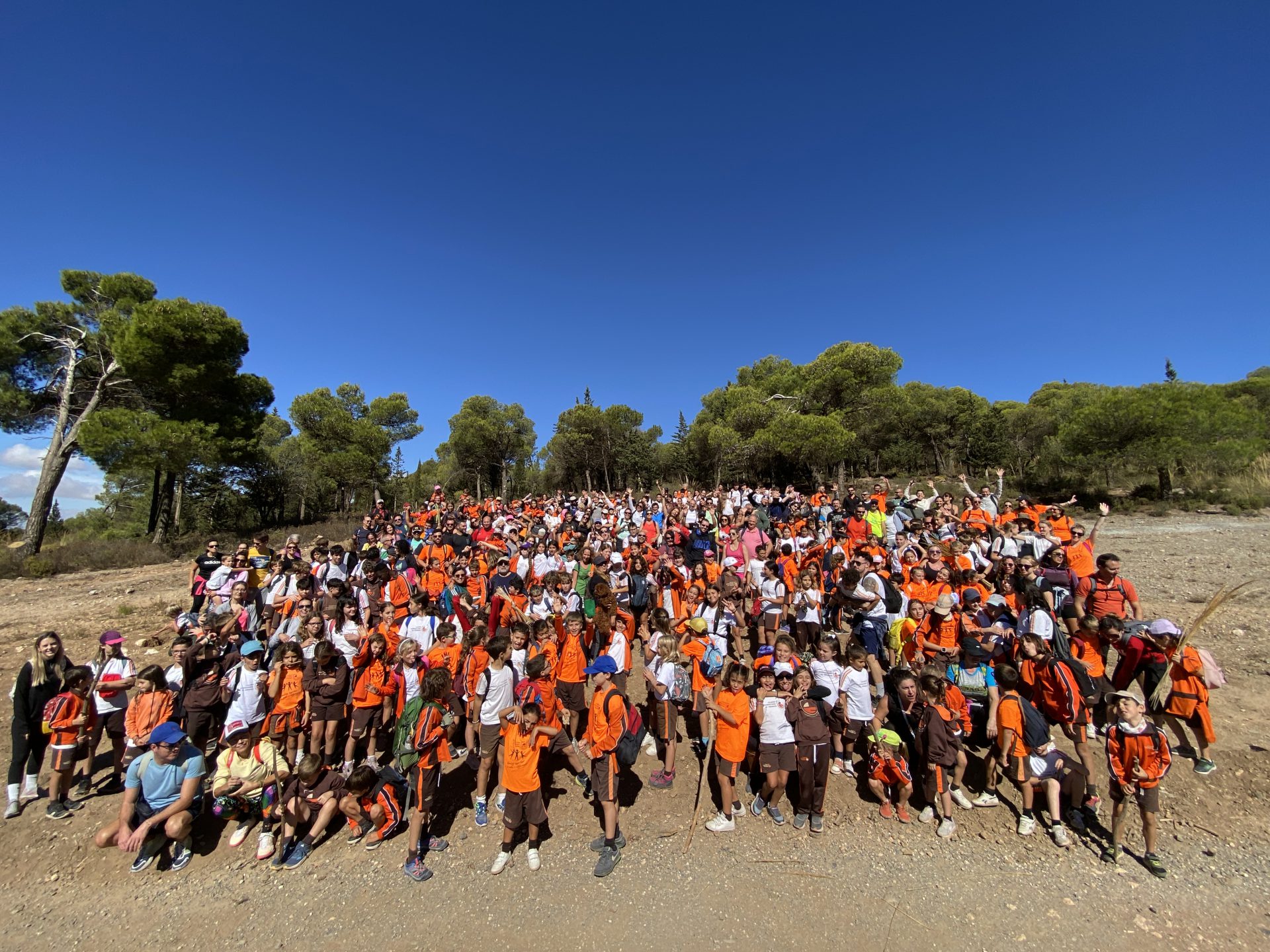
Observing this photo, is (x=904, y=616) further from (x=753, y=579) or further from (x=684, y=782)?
(x=684, y=782)

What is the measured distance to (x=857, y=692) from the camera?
5.12 m

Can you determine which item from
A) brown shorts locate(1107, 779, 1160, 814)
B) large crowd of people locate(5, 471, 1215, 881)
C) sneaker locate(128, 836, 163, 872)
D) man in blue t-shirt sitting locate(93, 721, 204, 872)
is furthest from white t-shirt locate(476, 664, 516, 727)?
brown shorts locate(1107, 779, 1160, 814)

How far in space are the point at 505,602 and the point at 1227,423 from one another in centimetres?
3030

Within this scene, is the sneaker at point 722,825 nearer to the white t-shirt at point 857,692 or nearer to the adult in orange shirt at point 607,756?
the adult in orange shirt at point 607,756

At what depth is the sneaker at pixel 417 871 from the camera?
4.18m

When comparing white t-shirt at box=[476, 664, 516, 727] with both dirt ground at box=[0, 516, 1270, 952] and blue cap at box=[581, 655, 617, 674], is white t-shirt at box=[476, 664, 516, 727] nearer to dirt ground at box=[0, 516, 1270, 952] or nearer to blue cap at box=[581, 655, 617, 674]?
blue cap at box=[581, 655, 617, 674]

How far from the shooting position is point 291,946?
3.65 m

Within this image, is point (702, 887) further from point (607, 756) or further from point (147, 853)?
point (147, 853)

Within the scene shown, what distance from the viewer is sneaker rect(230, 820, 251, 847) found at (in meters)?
4.55

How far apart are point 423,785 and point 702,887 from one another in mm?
2582

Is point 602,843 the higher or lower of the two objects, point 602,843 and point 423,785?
the lower

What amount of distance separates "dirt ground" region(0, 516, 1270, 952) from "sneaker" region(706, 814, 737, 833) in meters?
0.08

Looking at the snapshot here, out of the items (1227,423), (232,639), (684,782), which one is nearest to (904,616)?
(684,782)

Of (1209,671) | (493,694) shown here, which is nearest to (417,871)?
(493,694)
